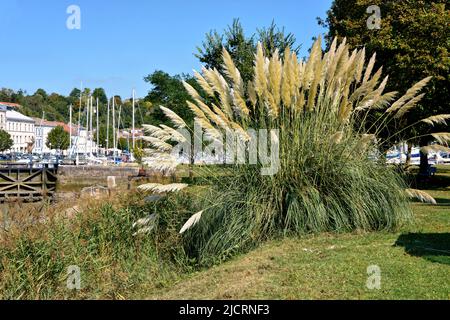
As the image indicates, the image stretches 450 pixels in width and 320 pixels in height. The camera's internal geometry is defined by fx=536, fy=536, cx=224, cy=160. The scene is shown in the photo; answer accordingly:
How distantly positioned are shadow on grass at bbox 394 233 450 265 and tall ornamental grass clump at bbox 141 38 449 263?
0.54 meters

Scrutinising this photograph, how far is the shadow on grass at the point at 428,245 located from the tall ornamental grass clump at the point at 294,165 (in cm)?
54

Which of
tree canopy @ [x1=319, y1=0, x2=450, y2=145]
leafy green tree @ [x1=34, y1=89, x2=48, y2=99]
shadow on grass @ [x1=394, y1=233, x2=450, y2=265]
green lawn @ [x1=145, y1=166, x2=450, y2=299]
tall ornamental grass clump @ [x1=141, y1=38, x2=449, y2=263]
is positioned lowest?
green lawn @ [x1=145, y1=166, x2=450, y2=299]

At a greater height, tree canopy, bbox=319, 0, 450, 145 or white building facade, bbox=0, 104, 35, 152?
white building facade, bbox=0, 104, 35, 152

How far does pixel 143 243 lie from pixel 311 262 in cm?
332

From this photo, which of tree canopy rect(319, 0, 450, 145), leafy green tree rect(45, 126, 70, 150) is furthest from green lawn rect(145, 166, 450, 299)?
leafy green tree rect(45, 126, 70, 150)

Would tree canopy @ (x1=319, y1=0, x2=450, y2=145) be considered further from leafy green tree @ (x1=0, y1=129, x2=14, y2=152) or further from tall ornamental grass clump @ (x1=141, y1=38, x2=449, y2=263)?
leafy green tree @ (x1=0, y1=129, x2=14, y2=152)

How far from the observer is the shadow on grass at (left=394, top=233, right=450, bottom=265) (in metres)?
6.30

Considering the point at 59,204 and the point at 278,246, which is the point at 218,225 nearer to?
the point at 278,246

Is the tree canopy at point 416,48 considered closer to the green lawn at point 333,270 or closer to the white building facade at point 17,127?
the green lawn at point 333,270

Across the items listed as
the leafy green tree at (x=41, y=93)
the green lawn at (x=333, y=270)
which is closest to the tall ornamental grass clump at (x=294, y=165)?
the green lawn at (x=333, y=270)

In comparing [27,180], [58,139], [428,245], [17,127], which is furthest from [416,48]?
[17,127]

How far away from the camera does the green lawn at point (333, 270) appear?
5.18 metres

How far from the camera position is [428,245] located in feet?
22.8

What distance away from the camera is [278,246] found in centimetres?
728
